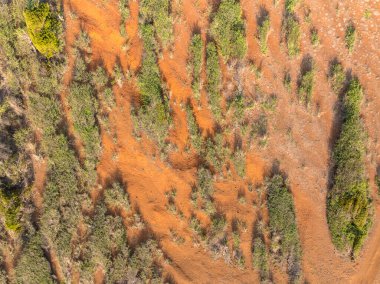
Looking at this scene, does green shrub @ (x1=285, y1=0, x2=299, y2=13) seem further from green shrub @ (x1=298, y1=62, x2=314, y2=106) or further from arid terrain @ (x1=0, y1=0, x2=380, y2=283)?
green shrub @ (x1=298, y1=62, x2=314, y2=106)

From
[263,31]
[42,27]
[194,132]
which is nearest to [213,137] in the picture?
[194,132]

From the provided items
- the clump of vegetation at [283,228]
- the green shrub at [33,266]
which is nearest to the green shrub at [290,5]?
the clump of vegetation at [283,228]

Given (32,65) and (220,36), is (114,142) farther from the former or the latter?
(220,36)

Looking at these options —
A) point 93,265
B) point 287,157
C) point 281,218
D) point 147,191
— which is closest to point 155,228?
point 147,191

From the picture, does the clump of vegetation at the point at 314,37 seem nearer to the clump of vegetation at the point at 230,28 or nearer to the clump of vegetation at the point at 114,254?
the clump of vegetation at the point at 230,28

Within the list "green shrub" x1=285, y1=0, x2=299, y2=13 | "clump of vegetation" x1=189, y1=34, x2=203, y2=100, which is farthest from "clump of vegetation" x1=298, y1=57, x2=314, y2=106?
"clump of vegetation" x1=189, y1=34, x2=203, y2=100
